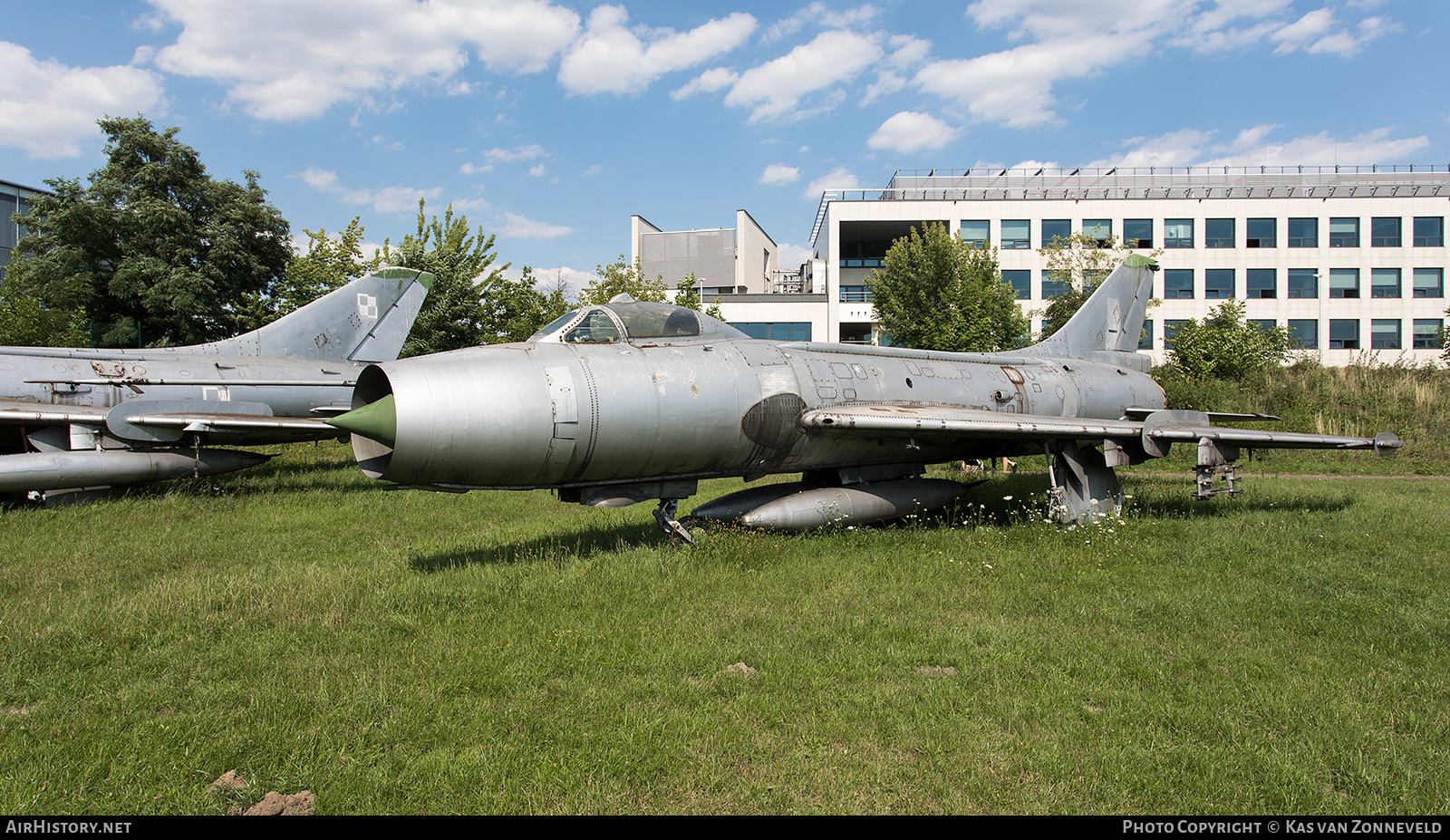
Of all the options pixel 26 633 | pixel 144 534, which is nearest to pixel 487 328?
→ pixel 144 534

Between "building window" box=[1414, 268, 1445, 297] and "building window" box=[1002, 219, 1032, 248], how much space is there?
25678 millimetres

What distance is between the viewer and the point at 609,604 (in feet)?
20.4

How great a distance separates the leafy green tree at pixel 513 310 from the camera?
26547 mm

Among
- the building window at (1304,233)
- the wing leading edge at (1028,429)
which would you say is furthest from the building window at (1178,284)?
the wing leading edge at (1028,429)

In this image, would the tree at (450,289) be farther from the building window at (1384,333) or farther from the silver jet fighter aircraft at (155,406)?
the building window at (1384,333)

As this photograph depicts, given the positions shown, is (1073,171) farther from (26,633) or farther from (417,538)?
(26,633)

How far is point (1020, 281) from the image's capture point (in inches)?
1826

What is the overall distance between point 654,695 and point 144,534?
8536mm

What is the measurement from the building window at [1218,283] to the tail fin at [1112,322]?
130ft

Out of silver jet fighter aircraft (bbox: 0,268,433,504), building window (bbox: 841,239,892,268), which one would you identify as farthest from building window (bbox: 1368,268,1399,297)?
silver jet fighter aircraft (bbox: 0,268,433,504)

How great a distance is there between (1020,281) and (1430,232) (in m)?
27.3

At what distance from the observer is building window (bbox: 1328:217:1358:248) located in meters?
47.2

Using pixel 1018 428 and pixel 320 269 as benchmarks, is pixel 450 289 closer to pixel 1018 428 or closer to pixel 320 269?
pixel 320 269

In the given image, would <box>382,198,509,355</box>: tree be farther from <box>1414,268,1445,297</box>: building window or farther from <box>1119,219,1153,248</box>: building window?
<box>1414,268,1445,297</box>: building window
